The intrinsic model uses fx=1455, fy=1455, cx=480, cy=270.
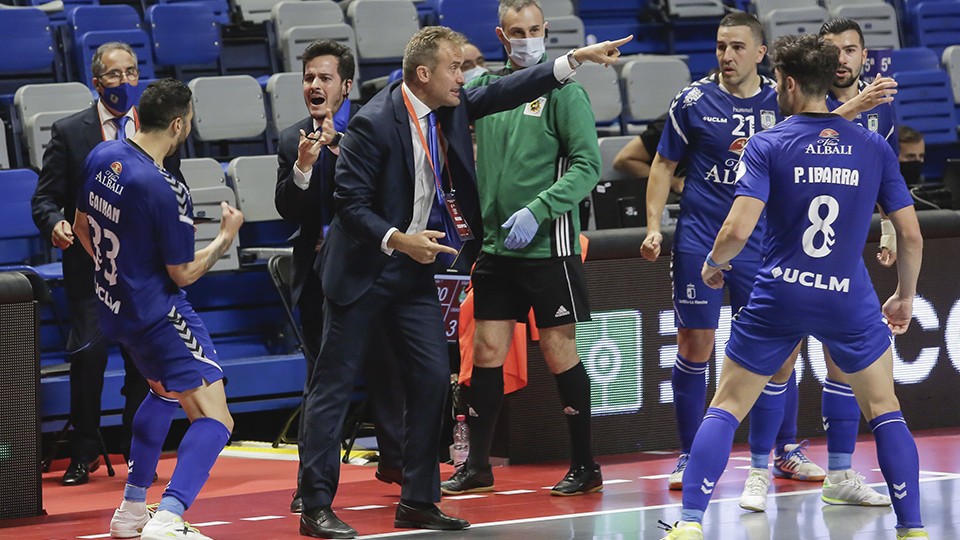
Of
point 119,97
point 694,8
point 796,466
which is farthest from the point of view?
point 694,8

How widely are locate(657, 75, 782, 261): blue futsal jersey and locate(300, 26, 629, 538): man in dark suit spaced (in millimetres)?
1106

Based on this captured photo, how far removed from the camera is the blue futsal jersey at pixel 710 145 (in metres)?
6.50

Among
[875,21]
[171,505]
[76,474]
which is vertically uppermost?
[875,21]

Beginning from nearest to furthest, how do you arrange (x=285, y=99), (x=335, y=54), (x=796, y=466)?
(x=335, y=54) → (x=796, y=466) → (x=285, y=99)

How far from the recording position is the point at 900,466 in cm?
505

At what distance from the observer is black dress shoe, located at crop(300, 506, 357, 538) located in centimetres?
554

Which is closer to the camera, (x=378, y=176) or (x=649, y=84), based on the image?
(x=378, y=176)

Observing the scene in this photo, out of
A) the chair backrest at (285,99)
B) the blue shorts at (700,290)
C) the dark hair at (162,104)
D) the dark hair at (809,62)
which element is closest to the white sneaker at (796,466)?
the blue shorts at (700,290)

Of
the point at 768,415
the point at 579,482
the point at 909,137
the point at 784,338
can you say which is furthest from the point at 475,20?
the point at 784,338

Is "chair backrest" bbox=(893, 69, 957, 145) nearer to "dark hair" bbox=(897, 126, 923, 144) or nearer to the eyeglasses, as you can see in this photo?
"dark hair" bbox=(897, 126, 923, 144)

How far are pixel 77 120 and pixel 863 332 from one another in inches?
173

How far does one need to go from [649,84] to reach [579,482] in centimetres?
549

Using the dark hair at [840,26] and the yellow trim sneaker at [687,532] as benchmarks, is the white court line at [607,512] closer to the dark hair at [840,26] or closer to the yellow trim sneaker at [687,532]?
the yellow trim sneaker at [687,532]

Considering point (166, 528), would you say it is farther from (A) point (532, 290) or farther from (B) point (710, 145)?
(B) point (710, 145)
